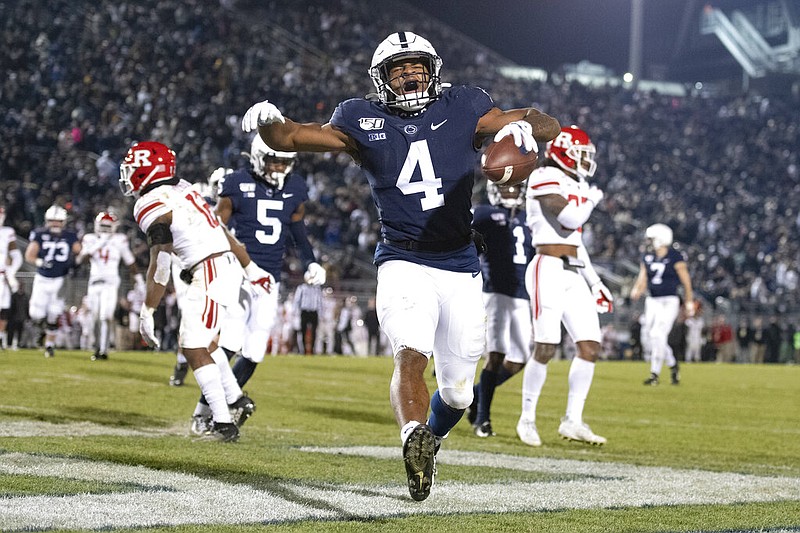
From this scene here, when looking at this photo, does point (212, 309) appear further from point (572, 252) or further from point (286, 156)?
point (572, 252)

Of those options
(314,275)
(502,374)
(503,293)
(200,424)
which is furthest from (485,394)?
(200,424)

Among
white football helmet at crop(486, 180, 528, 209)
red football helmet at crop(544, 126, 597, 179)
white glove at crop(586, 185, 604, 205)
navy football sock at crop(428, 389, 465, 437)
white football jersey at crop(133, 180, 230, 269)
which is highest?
red football helmet at crop(544, 126, 597, 179)

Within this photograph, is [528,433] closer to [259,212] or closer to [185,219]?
[259,212]

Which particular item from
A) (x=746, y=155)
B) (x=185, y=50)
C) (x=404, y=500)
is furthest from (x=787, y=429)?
(x=746, y=155)

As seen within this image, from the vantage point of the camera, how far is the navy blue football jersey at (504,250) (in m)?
8.62

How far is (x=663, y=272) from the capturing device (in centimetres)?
1581

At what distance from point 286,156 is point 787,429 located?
5175 millimetres

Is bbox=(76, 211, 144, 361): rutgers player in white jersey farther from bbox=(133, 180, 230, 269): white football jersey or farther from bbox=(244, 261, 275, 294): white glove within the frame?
bbox=(133, 180, 230, 269): white football jersey

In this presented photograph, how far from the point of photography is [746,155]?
38.2 m

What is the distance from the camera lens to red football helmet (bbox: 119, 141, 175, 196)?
654 centimetres

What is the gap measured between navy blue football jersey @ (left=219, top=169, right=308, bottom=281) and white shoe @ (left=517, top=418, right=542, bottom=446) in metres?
2.32

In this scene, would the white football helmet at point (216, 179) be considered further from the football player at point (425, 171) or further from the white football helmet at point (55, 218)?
the white football helmet at point (55, 218)

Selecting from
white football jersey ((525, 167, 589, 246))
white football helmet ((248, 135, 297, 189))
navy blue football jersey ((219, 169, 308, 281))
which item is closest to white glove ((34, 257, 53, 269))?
navy blue football jersey ((219, 169, 308, 281))

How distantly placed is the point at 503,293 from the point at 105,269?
28.2 feet
